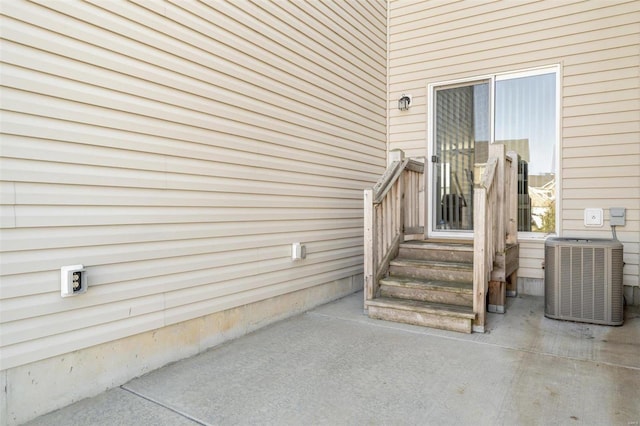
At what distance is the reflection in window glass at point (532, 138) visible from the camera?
4379 millimetres

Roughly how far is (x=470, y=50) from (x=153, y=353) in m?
4.71

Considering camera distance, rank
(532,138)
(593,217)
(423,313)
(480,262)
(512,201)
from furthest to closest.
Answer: (532,138), (512,201), (593,217), (423,313), (480,262)

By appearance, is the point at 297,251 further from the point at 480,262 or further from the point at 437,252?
the point at 480,262

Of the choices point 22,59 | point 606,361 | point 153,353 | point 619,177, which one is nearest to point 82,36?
point 22,59

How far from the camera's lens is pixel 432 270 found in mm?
3807

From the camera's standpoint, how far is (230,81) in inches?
120

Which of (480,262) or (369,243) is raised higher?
(369,243)

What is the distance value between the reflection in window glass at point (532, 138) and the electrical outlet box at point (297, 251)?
2.60 metres

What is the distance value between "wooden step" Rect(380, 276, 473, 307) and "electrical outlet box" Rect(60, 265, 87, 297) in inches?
102

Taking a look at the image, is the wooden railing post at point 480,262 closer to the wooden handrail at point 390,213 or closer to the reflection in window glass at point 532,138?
the wooden handrail at point 390,213

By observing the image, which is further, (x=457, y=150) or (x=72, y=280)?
(x=457, y=150)

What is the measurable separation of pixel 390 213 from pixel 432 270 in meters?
0.75

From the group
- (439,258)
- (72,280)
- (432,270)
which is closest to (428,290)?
(432,270)

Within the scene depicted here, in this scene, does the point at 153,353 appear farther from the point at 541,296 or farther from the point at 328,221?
the point at 541,296
